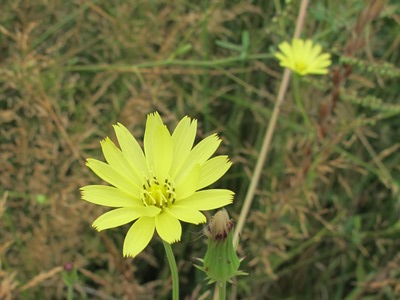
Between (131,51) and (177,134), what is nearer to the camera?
(177,134)

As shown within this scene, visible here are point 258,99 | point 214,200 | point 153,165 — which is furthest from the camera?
point 258,99

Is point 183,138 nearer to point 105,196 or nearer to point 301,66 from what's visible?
point 105,196

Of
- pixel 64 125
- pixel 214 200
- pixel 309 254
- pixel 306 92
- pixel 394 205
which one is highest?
pixel 306 92

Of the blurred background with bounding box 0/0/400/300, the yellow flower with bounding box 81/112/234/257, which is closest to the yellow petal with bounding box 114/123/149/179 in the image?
the yellow flower with bounding box 81/112/234/257

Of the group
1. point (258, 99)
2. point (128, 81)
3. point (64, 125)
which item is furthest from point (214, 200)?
point (258, 99)

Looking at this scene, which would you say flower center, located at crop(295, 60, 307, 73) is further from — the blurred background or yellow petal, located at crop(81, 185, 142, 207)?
yellow petal, located at crop(81, 185, 142, 207)

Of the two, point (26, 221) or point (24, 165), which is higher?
point (24, 165)

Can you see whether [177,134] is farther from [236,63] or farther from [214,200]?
[236,63]

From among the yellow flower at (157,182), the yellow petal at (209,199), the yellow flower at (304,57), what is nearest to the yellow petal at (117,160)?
the yellow flower at (157,182)

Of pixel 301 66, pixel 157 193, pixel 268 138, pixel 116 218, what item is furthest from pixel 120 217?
pixel 301 66
